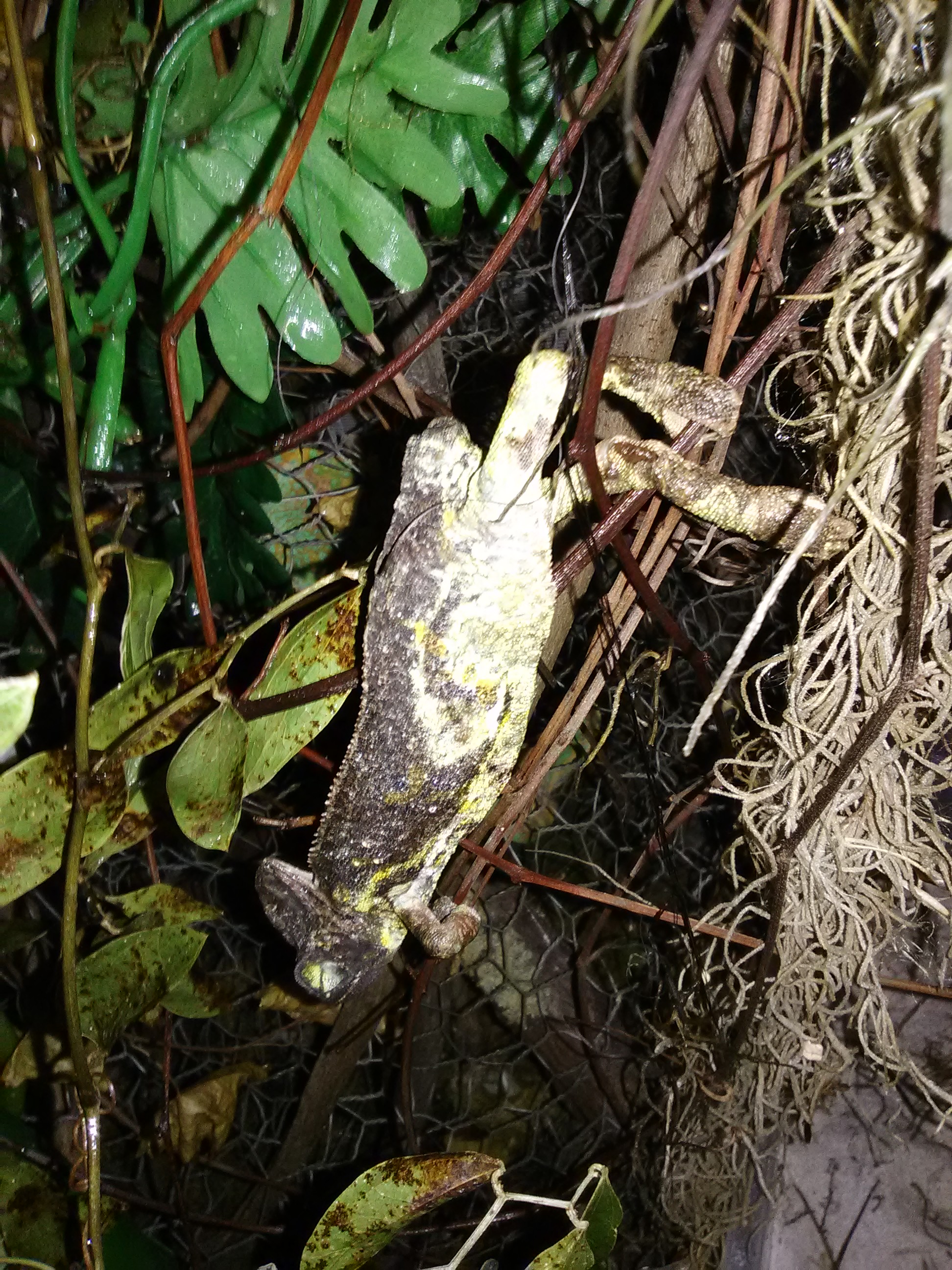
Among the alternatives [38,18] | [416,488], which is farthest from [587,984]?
[38,18]

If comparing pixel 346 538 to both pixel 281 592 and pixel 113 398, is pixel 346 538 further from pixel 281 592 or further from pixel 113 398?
pixel 113 398

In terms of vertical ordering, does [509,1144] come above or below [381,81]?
below

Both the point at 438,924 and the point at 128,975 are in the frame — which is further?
the point at 438,924

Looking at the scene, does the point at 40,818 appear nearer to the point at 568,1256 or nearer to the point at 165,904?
the point at 165,904

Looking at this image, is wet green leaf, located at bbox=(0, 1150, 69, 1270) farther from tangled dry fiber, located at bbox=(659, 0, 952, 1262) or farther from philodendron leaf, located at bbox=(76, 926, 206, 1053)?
tangled dry fiber, located at bbox=(659, 0, 952, 1262)

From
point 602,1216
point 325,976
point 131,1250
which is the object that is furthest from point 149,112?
point 131,1250

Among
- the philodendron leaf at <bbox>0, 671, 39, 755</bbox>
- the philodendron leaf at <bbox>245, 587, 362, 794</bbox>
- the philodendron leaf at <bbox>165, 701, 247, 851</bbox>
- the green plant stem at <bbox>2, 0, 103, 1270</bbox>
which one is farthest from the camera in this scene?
the philodendron leaf at <bbox>245, 587, 362, 794</bbox>

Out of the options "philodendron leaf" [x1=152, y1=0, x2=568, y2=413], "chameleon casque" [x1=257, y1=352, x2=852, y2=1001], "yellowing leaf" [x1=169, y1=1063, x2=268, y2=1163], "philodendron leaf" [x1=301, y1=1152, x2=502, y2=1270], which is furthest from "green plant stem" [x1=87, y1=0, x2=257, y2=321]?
"yellowing leaf" [x1=169, y1=1063, x2=268, y2=1163]
